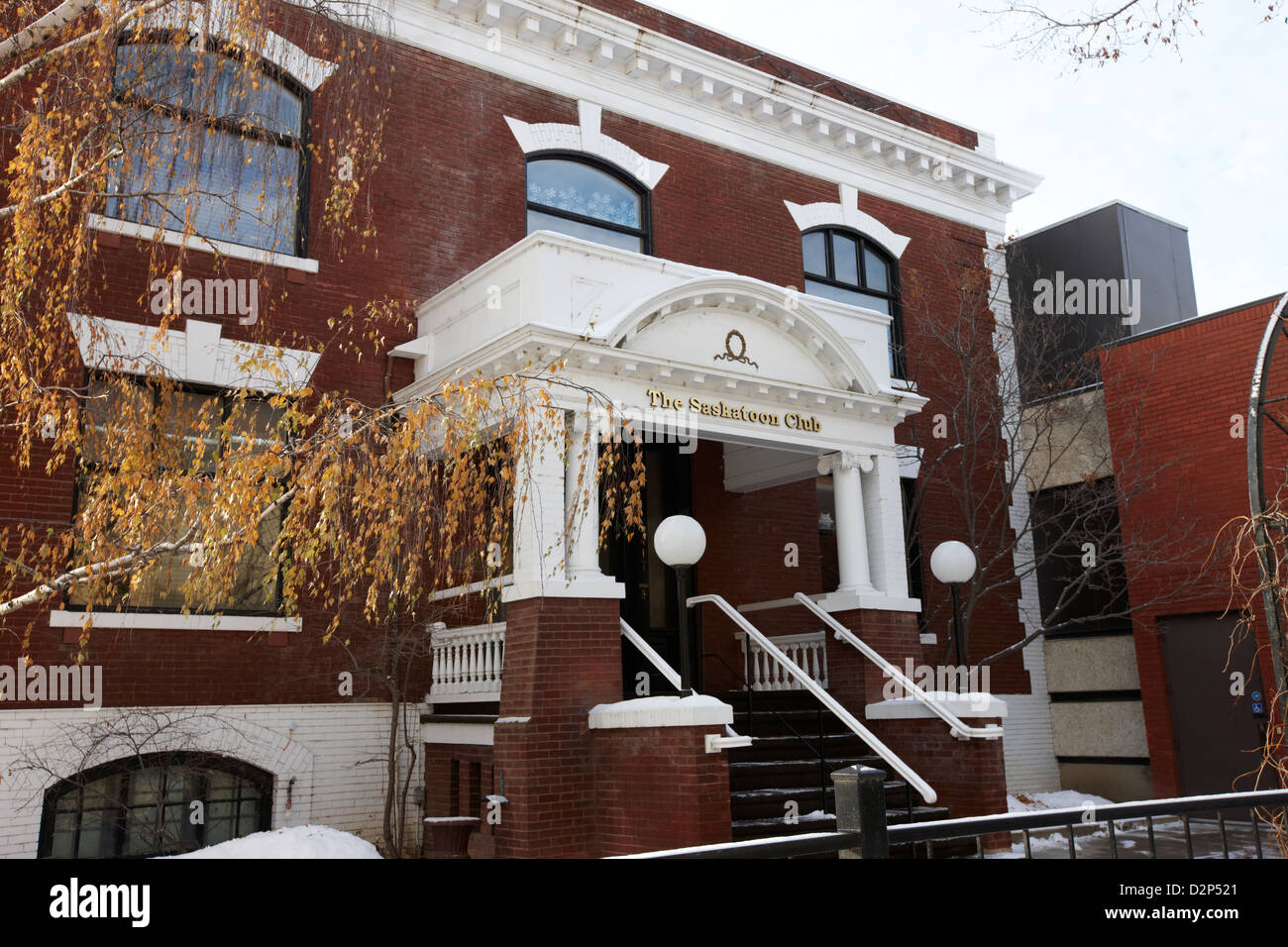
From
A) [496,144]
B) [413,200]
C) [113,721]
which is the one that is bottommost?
[113,721]

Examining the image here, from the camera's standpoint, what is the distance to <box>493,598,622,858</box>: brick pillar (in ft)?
28.2

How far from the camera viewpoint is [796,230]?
48.4ft

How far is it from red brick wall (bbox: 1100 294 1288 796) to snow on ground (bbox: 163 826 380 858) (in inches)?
406

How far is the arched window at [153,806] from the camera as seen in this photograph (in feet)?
29.2

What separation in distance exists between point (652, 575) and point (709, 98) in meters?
6.25

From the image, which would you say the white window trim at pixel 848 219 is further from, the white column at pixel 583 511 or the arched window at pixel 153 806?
the arched window at pixel 153 806

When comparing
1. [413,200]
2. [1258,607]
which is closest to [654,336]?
[413,200]

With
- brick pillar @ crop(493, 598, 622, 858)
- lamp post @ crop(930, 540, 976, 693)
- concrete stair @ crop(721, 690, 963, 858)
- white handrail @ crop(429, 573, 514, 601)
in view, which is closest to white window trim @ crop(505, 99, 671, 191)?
white handrail @ crop(429, 573, 514, 601)

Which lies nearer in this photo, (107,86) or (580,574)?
(107,86)

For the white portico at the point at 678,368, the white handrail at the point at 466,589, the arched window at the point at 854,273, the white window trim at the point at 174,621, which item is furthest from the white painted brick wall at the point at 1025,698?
the white window trim at the point at 174,621

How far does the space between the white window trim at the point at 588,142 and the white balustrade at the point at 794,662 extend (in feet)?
18.7

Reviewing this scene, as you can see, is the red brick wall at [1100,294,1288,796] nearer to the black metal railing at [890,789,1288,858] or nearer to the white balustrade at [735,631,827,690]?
the white balustrade at [735,631,827,690]
